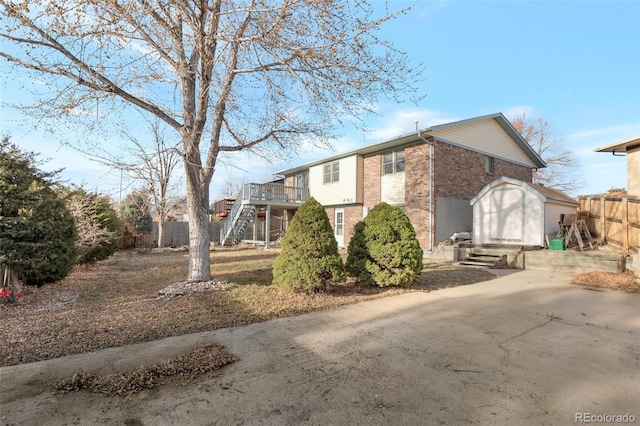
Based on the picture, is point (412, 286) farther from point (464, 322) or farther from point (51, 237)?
point (51, 237)

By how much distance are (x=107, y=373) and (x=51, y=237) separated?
4270 mm

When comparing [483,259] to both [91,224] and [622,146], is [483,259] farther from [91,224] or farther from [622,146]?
[91,224]

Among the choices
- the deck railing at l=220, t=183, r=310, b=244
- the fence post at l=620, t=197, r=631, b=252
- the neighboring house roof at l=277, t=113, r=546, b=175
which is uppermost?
the neighboring house roof at l=277, t=113, r=546, b=175

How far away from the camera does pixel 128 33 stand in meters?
5.71

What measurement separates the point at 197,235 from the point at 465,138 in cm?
1294

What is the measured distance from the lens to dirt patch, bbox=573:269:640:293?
6909mm

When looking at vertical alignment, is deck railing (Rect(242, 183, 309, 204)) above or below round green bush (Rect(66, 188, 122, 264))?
above

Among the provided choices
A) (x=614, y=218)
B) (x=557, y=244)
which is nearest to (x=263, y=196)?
(x=557, y=244)

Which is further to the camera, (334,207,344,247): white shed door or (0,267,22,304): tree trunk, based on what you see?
(334,207,344,247): white shed door

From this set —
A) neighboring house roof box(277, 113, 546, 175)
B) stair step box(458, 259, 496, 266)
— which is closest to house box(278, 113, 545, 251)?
neighboring house roof box(277, 113, 546, 175)

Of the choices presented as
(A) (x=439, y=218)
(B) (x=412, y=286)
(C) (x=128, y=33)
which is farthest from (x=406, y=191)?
(C) (x=128, y=33)

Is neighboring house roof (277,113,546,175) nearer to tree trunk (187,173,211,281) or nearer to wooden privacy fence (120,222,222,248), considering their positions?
tree trunk (187,173,211,281)

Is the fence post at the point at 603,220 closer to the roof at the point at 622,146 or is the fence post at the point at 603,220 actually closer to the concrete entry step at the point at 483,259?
the roof at the point at 622,146

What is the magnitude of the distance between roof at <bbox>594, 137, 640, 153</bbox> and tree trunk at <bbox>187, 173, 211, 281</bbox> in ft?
46.4
